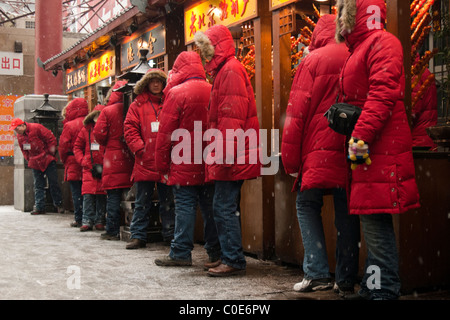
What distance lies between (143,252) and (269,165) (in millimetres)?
1996

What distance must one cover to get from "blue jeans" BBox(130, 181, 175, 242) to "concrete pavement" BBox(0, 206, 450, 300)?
24cm

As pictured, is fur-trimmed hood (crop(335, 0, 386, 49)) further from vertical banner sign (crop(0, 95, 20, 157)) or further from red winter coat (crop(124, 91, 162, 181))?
vertical banner sign (crop(0, 95, 20, 157))

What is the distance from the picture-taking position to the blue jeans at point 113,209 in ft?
26.6

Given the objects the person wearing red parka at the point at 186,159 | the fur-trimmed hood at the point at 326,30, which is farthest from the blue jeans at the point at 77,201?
the fur-trimmed hood at the point at 326,30

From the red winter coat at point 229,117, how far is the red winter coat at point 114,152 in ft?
9.55

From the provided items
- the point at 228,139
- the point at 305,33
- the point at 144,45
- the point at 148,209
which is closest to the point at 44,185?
the point at 144,45

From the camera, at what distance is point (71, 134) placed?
10.5 metres

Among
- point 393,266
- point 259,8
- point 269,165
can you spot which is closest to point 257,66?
point 259,8

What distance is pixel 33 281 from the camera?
512cm

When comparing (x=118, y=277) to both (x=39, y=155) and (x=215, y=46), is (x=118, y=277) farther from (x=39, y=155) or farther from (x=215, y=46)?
(x=39, y=155)

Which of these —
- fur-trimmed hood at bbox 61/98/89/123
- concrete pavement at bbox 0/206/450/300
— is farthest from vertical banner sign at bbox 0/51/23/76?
concrete pavement at bbox 0/206/450/300

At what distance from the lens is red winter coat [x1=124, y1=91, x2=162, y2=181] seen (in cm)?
700
